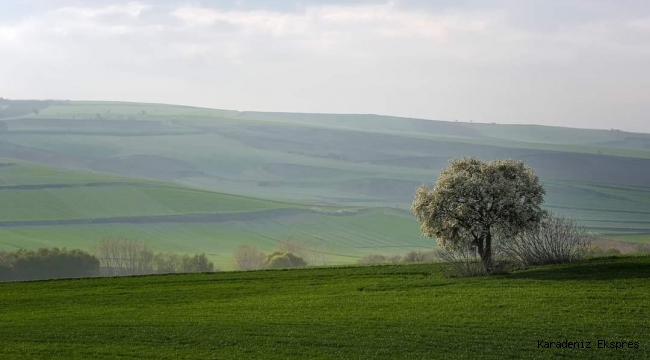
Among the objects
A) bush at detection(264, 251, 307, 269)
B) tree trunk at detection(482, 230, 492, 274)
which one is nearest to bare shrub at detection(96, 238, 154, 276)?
bush at detection(264, 251, 307, 269)

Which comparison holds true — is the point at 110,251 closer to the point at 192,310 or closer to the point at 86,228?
the point at 86,228

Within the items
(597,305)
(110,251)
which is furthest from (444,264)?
(110,251)

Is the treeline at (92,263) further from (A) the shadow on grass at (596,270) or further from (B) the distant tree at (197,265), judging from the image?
(A) the shadow on grass at (596,270)

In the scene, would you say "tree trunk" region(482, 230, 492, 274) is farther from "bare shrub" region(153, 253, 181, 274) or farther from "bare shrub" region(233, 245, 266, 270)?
"bare shrub" region(233, 245, 266, 270)

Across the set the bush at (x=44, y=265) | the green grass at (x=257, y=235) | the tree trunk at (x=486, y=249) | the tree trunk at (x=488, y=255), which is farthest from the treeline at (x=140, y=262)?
the tree trunk at (x=488, y=255)

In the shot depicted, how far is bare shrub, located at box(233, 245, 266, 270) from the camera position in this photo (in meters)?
94.3

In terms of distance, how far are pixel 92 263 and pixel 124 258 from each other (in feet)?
42.7

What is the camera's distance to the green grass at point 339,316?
2219cm

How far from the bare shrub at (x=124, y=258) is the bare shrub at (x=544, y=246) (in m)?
58.8

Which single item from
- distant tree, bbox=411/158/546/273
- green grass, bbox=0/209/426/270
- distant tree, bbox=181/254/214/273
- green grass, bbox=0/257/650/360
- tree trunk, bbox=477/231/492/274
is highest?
distant tree, bbox=411/158/546/273

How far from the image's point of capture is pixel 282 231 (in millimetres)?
127750

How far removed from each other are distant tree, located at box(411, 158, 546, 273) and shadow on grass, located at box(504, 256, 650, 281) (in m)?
2.22

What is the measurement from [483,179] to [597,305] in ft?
36.0

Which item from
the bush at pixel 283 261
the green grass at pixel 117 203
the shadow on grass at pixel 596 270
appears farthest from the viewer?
the green grass at pixel 117 203
